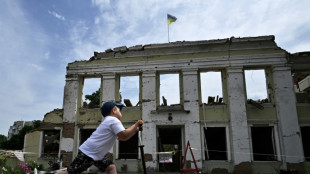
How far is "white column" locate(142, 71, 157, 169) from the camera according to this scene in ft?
38.6

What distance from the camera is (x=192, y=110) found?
12.0 meters

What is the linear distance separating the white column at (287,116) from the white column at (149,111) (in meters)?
6.24

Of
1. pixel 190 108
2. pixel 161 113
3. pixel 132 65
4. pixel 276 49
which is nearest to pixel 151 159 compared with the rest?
pixel 161 113

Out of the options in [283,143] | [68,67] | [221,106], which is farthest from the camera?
[68,67]

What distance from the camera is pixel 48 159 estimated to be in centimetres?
1242

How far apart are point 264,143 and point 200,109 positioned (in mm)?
4037

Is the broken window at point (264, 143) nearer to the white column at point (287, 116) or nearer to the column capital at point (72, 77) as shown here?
the white column at point (287, 116)

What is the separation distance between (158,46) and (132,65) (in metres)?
1.83

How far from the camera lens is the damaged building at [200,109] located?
11.2 m

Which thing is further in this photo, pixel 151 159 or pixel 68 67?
pixel 68 67

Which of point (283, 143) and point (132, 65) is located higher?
point (132, 65)

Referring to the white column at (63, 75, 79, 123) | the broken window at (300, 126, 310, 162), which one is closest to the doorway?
the white column at (63, 75, 79, 123)

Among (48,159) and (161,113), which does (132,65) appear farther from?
(48,159)

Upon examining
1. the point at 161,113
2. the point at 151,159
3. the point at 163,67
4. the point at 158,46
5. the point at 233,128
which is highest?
the point at 158,46
